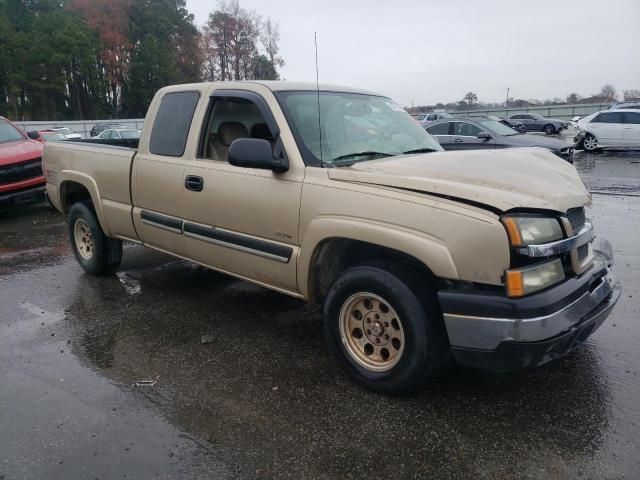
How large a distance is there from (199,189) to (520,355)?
2698 millimetres

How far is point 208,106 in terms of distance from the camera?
167 inches

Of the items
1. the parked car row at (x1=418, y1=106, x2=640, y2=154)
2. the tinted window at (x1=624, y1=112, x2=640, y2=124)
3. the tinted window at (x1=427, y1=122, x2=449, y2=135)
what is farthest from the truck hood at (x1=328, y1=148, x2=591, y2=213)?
the tinted window at (x1=624, y1=112, x2=640, y2=124)

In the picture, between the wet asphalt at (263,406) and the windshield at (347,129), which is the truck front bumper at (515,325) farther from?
the windshield at (347,129)

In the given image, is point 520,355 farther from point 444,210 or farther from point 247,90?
point 247,90

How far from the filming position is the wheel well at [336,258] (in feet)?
10.5

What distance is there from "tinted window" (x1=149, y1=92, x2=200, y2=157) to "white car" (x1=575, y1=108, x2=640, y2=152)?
20.0 meters

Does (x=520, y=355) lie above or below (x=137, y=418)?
above

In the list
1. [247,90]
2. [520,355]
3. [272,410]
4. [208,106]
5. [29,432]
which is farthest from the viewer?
[208,106]

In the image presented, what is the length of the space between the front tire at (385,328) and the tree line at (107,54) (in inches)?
1926

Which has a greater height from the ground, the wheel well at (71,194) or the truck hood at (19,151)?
the truck hood at (19,151)

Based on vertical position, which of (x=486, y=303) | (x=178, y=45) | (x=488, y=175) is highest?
(x=178, y=45)

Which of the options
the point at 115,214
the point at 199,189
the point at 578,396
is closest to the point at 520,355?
the point at 578,396

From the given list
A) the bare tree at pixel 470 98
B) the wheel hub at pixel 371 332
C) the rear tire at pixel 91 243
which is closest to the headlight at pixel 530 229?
the wheel hub at pixel 371 332

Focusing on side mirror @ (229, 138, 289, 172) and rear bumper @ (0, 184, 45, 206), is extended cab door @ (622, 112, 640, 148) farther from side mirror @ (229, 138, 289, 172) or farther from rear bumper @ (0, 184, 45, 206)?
side mirror @ (229, 138, 289, 172)
